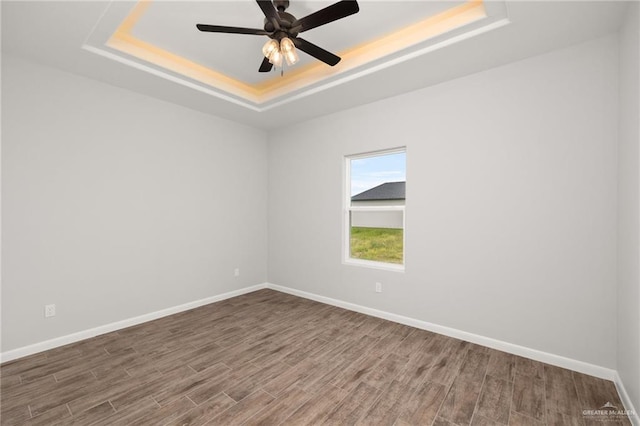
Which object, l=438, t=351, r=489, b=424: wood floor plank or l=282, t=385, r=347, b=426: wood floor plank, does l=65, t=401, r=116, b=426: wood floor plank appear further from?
l=438, t=351, r=489, b=424: wood floor plank

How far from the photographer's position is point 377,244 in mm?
3887

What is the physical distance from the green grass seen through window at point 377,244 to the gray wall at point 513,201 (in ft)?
0.83

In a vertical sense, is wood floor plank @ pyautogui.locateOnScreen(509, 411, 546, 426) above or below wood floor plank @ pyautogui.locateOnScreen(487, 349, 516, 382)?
below

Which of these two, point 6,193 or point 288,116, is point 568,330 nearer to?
point 288,116

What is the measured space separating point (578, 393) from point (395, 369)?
132 cm

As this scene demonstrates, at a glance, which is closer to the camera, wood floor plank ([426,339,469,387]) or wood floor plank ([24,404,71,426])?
wood floor plank ([24,404,71,426])

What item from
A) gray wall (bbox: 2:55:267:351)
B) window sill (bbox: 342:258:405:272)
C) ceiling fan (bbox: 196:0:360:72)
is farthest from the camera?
window sill (bbox: 342:258:405:272)

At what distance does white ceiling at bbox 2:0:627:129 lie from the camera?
6.88 feet

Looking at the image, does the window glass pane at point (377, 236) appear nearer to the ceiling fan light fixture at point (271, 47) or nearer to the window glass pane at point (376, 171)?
the window glass pane at point (376, 171)

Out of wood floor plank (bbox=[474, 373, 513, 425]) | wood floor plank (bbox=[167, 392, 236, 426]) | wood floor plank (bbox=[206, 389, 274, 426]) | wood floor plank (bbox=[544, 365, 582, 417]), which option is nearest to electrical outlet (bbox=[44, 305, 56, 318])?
wood floor plank (bbox=[167, 392, 236, 426])

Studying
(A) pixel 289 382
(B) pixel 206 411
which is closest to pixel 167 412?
(B) pixel 206 411

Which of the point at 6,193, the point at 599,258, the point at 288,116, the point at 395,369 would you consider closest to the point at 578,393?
the point at 599,258

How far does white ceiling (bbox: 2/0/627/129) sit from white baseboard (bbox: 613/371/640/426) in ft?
8.92

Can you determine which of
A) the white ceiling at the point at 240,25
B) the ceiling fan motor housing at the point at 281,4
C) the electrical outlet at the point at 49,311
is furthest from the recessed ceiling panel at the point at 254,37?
the electrical outlet at the point at 49,311
